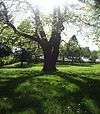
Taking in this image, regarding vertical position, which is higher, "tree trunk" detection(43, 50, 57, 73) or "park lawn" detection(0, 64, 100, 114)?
"tree trunk" detection(43, 50, 57, 73)

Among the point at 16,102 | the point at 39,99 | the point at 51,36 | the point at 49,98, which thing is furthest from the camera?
the point at 51,36

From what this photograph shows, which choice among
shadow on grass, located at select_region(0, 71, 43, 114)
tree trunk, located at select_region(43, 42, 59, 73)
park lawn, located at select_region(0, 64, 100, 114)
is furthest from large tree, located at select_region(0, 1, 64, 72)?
shadow on grass, located at select_region(0, 71, 43, 114)

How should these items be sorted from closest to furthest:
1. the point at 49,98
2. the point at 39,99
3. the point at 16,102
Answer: the point at 16,102 → the point at 39,99 → the point at 49,98

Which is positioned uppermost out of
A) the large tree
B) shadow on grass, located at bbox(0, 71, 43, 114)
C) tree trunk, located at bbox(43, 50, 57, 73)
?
the large tree

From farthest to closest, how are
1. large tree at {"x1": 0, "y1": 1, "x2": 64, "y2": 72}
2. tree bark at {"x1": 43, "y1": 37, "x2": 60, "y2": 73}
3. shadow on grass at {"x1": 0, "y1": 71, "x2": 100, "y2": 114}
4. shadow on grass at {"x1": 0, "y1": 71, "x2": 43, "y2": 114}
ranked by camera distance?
tree bark at {"x1": 43, "y1": 37, "x2": 60, "y2": 73}
large tree at {"x1": 0, "y1": 1, "x2": 64, "y2": 72}
shadow on grass at {"x1": 0, "y1": 71, "x2": 100, "y2": 114}
shadow on grass at {"x1": 0, "y1": 71, "x2": 43, "y2": 114}

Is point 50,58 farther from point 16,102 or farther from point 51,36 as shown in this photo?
point 16,102

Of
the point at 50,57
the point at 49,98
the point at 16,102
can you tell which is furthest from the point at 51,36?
the point at 16,102

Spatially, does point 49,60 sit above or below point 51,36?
below

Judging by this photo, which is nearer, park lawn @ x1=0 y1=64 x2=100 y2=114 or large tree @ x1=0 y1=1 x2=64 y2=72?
park lawn @ x1=0 y1=64 x2=100 y2=114

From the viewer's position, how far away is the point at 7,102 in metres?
17.5

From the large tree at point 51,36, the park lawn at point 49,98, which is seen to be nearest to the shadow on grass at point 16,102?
the park lawn at point 49,98

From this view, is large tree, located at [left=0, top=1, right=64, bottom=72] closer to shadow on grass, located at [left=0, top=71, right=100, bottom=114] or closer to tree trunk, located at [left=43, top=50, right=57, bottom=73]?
tree trunk, located at [left=43, top=50, right=57, bottom=73]

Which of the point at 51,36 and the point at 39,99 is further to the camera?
the point at 51,36

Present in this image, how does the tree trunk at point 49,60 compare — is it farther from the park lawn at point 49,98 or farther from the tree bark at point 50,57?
the park lawn at point 49,98
